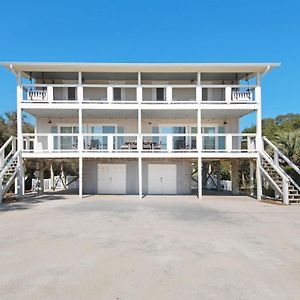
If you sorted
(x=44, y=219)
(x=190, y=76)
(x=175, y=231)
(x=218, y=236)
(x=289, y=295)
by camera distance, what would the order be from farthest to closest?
1. (x=190, y=76)
2. (x=44, y=219)
3. (x=175, y=231)
4. (x=218, y=236)
5. (x=289, y=295)

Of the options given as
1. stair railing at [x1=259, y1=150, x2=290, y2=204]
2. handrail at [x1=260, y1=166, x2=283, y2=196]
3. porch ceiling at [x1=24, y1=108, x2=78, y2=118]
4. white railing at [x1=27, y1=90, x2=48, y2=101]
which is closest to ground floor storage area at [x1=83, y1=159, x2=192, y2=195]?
porch ceiling at [x1=24, y1=108, x2=78, y2=118]

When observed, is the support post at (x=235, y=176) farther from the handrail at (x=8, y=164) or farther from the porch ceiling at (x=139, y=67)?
the handrail at (x=8, y=164)

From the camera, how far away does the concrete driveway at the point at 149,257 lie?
15.8 ft

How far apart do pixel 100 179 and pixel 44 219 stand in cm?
1151

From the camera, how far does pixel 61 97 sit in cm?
2244

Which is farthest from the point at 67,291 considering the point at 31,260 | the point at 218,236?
the point at 218,236

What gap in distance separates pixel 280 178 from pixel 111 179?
11075 millimetres

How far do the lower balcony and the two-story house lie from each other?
0.06m

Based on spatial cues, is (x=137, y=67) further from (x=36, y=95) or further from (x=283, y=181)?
(x=283, y=181)

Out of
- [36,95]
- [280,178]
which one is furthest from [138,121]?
[280,178]

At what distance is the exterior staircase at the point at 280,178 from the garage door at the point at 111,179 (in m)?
9.32

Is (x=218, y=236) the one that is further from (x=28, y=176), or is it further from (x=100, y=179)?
(x=28, y=176)

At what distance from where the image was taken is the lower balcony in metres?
20.0

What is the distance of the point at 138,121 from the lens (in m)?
20.7
